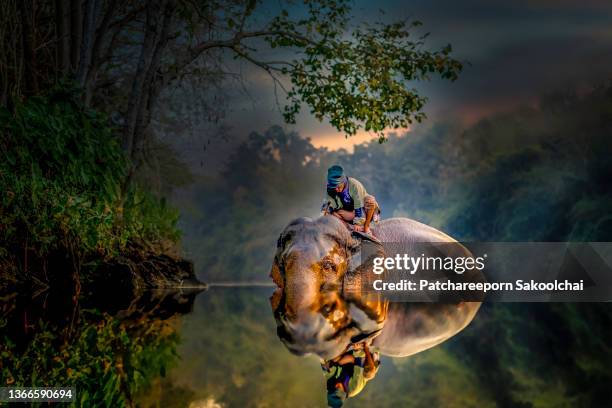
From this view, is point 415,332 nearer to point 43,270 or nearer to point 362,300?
point 362,300

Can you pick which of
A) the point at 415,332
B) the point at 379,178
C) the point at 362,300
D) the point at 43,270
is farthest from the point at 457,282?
the point at 379,178

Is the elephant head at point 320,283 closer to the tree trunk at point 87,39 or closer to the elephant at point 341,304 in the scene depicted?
the elephant at point 341,304

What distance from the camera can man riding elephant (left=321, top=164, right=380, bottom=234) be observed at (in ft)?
29.7

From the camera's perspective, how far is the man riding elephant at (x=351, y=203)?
29.7 ft

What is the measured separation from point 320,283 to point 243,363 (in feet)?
13.1

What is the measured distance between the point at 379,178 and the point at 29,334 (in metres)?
24.6

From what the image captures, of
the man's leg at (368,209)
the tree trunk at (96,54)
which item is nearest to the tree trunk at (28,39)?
the tree trunk at (96,54)

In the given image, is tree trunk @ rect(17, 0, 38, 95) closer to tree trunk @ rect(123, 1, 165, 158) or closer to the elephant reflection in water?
tree trunk @ rect(123, 1, 165, 158)

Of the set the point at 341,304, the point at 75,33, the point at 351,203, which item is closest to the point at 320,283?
the point at 341,304

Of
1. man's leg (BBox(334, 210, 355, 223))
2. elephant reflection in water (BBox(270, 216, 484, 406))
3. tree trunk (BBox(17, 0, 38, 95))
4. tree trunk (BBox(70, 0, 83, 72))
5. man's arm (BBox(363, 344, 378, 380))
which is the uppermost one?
tree trunk (BBox(70, 0, 83, 72))

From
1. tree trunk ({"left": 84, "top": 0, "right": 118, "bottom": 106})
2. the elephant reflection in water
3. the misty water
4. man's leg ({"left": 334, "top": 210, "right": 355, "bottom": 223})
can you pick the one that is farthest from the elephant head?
tree trunk ({"left": 84, "top": 0, "right": 118, "bottom": 106})

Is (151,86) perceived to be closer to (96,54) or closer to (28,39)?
(96,54)

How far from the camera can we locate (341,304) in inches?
304

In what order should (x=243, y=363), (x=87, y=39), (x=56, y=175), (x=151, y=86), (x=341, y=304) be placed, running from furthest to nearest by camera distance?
(x=151, y=86) < (x=87, y=39) < (x=56, y=175) < (x=341, y=304) < (x=243, y=363)
